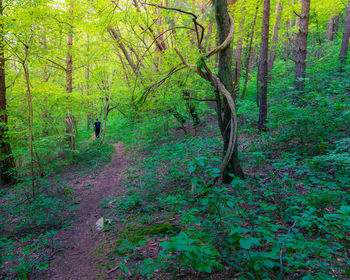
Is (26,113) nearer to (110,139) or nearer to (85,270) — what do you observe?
(110,139)

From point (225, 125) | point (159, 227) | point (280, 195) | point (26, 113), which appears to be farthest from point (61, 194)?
point (280, 195)

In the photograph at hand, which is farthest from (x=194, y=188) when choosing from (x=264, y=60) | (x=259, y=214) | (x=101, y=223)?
(x=264, y=60)

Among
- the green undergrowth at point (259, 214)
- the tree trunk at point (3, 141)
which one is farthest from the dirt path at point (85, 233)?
the tree trunk at point (3, 141)

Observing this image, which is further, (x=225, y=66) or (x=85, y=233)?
(x=85, y=233)

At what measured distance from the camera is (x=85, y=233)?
4781 millimetres

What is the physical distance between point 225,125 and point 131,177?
4.65 metres

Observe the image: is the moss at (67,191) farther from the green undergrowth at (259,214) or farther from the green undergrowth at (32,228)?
the green undergrowth at (259,214)

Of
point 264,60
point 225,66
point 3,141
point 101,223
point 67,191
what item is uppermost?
point 264,60

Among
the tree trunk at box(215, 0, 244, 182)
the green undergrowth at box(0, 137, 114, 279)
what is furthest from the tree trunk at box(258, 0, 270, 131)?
the green undergrowth at box(0, 137, 114, 279)

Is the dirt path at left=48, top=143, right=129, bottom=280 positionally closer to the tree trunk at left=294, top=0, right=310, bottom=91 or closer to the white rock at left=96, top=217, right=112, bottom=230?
the white rock at left=96, top=217, right=112, bottom=230

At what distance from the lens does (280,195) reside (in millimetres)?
3553

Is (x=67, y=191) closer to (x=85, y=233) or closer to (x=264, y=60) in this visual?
(x=85, y=233)

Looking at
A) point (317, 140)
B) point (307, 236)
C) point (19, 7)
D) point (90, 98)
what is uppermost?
point (19, 7)

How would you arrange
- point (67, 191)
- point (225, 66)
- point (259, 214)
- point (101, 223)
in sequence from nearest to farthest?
point (259, 214)
point (225, 66)
point (101, 223)
point (67, 191)
